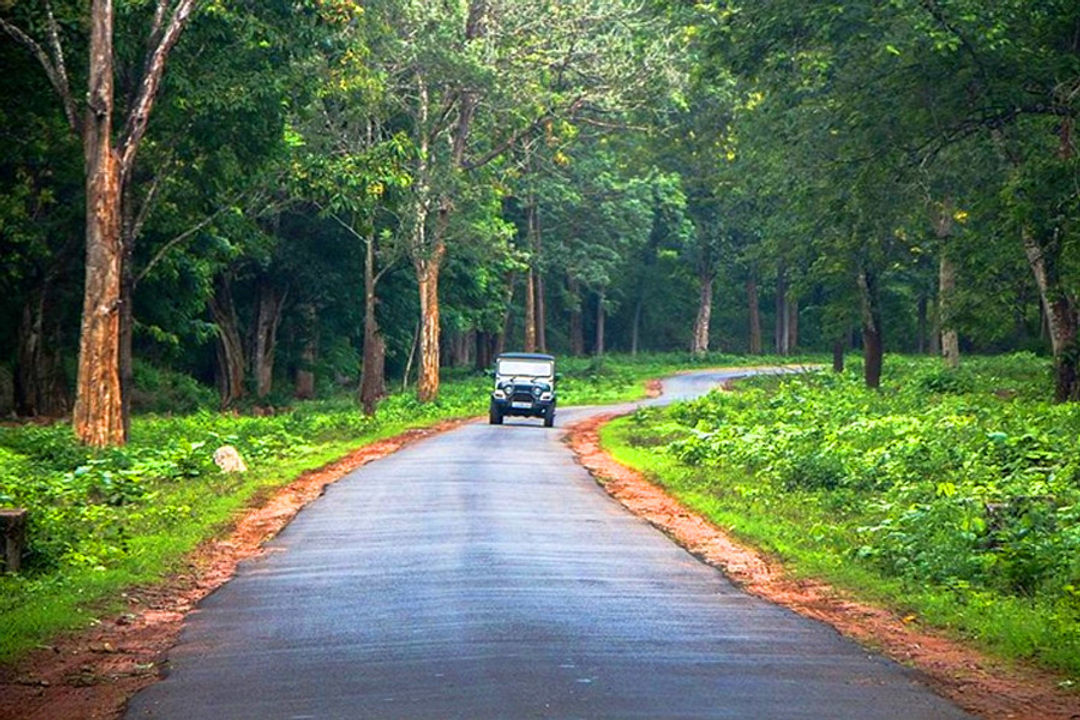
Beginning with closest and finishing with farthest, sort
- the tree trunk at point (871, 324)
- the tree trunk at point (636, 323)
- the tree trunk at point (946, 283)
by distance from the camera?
1. the tree trunk at point (946, 283)
2. the tree trunk at point (871, 324)
3. the tree trunk at point (636, 323)

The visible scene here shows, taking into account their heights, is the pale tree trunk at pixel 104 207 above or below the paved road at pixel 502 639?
above

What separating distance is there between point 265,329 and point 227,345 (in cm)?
277

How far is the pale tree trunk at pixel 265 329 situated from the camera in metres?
58.6

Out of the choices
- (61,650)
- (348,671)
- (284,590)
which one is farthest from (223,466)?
(348,671)

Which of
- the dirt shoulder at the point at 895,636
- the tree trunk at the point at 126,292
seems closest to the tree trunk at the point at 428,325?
the tree trunk at the point at 126,292

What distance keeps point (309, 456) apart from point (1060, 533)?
20780 millimetres

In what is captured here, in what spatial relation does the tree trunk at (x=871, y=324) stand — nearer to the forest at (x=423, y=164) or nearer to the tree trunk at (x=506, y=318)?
the forest at (x=423, y=164)

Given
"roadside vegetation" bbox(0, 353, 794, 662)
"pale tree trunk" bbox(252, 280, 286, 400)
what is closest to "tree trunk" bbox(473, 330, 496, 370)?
"pale tree trunk" bbox(252, 280, 286, 400)

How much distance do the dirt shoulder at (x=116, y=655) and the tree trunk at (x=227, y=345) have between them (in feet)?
124

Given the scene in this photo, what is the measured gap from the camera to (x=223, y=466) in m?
29.2

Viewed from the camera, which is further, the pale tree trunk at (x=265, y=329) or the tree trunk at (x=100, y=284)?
the pale tree trunk at (x=265, y=329)

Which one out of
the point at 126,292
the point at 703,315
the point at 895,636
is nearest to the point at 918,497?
the point at 895,636

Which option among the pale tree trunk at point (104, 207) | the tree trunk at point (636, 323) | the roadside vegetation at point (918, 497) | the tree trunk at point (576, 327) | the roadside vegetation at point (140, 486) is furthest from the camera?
the tree trunk at point (636, 323)

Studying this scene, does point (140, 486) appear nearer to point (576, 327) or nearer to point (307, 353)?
point (307, 353)
